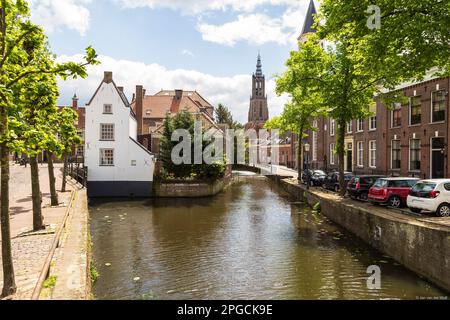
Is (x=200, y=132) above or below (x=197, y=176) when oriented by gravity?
above

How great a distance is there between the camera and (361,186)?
1962 centimetres

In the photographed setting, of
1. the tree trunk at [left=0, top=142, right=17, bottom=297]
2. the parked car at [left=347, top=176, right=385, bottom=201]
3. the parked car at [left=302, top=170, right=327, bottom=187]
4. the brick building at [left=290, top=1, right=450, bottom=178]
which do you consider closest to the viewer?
the tree trunk at [left=0, top=142, right=17, bottom=297]

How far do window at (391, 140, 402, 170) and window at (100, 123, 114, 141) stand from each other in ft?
80.1

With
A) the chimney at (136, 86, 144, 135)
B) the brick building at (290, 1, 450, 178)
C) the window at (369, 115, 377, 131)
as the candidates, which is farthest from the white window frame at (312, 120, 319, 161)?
A: the chimney at (136, 86, 144, 135)

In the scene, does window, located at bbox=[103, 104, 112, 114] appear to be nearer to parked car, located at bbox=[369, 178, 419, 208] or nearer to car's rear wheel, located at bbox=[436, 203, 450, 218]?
parked car, located at bbox=[369, 178, 419, 208]

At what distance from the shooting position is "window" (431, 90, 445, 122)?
23.4m

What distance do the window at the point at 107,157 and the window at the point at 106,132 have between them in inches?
43.5

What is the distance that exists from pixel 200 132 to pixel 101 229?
1591cm

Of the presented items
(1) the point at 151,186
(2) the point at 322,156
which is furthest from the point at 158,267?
(2) the point at 322,156

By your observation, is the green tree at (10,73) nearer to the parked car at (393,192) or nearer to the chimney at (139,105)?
the parked car at (393,192)

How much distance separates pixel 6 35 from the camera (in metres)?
6.50

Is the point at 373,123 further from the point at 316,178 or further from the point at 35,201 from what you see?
the point at 35,201
